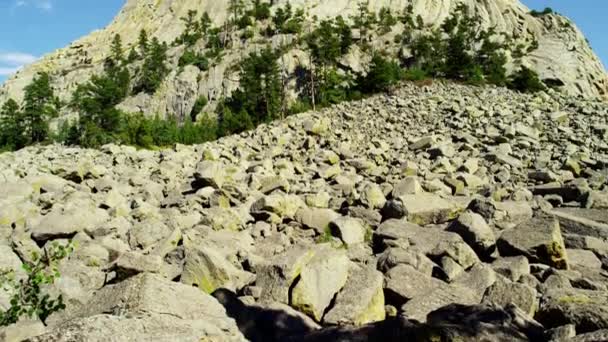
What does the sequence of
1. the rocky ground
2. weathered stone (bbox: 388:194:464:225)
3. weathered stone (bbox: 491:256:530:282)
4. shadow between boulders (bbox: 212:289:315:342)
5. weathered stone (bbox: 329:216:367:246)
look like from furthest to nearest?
weathered stone (bbox: 388:194:464:225) < weathered stone (bbox: 329:216:367:246) < weathered stone (bbox: 491:256:530:282) < shadow between boulders (bbox: 212:289:315:342) < the rocky ground

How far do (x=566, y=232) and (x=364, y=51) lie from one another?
54558 millimetres

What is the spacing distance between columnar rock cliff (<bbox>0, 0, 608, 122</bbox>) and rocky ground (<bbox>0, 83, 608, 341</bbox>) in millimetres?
39566

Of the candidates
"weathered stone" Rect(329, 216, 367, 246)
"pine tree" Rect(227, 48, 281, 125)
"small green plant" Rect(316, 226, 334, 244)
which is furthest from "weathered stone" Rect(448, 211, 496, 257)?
"pine tree" Rect(227, 48, 281, 125)

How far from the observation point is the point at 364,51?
61656 mm

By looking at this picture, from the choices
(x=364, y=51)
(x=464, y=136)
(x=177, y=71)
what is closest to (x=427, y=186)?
(x=464, y=136)

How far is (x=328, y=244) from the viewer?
29.0ft

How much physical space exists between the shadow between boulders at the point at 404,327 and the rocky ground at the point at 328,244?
0.07 feet

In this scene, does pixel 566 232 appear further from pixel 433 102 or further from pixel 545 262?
pixel 433 102

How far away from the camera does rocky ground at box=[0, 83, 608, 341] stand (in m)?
5.03

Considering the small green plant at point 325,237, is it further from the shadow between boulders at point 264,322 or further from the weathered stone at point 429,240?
the shadow between boulders at point 264,322

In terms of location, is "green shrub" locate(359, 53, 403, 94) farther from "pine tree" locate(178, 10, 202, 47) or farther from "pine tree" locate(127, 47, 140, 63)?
"pine tree" locate(127, 47, 140, 63)

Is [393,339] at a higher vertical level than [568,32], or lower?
lower

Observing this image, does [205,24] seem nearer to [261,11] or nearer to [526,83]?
[261,11]

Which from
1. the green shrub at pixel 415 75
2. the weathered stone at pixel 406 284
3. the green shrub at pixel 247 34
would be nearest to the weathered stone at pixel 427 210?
the weathered stone at pixel 406 284
